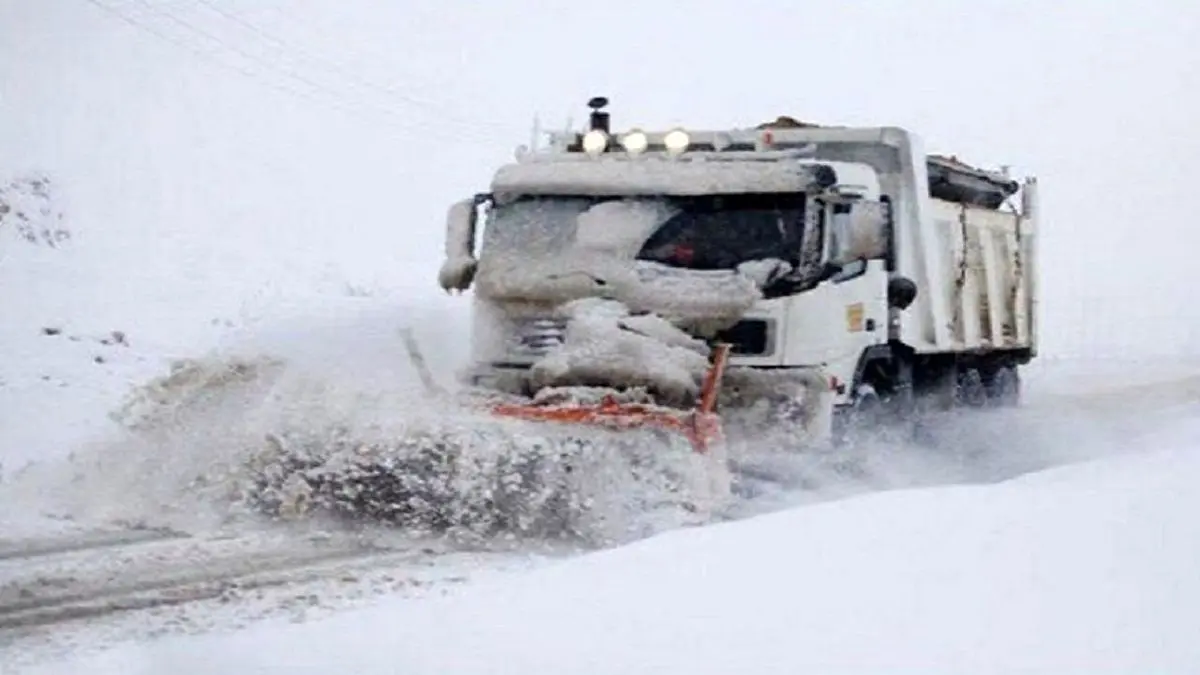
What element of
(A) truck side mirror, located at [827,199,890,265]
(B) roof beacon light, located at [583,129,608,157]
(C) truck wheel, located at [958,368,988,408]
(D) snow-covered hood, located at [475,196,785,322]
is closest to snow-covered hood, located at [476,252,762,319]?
(D) snow-covered hood, located at [475,196,785,322]

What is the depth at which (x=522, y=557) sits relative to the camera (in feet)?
27.7

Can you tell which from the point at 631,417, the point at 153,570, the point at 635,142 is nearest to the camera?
the point at 153,570

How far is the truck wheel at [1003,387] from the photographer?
16.1 m

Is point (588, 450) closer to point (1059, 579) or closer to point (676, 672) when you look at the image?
point (1059, 579)

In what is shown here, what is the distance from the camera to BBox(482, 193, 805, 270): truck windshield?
1072 centimetres

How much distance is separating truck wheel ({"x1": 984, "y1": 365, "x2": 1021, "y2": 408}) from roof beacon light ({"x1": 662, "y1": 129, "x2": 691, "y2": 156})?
5450mm

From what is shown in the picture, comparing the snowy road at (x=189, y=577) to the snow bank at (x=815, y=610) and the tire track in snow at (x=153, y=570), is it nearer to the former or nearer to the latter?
the tire track in snow at (x=153, y=570)

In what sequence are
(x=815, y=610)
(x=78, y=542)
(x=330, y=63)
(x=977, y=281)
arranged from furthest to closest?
(x=330, y=63), (x=977, y=281), (x=78, y=542), (x=815, y=610)

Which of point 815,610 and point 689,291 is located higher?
point 689,291

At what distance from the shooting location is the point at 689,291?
1057 cm

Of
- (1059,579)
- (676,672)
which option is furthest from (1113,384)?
(676,672)

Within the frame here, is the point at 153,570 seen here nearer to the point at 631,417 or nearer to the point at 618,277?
the point at 631,417

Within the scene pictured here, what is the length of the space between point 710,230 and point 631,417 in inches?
81.0

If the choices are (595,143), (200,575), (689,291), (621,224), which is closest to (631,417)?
(689,291)
